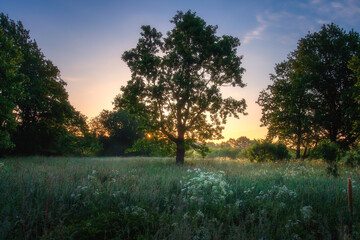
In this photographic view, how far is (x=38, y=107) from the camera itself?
22.2m

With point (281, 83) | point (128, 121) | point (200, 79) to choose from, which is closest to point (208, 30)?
point (200, 79)

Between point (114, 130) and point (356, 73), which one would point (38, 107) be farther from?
point (356, 73)

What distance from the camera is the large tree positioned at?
16.2 m

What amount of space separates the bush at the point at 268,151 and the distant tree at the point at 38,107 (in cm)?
2221

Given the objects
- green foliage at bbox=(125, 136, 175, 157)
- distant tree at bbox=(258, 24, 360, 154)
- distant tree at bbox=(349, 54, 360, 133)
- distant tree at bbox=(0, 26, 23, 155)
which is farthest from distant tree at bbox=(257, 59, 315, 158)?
distant tree at bbox=(0, 26, 23, 155)

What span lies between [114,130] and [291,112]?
3462cm

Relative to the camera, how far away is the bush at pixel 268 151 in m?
21.7

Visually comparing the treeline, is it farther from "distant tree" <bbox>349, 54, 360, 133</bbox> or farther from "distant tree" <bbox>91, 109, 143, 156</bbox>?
"distant tree" <bbox>91, 109, 143, 156</bbox>

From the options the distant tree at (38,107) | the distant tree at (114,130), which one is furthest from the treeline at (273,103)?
the distant tree at (114,130)

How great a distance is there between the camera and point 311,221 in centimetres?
438

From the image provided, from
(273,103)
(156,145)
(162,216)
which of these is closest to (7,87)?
(156,145)

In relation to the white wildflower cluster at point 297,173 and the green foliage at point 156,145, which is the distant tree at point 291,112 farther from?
the green foliage at point 156,145

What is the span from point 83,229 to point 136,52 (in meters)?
15.7

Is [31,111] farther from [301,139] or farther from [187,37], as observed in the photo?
[301,139]
